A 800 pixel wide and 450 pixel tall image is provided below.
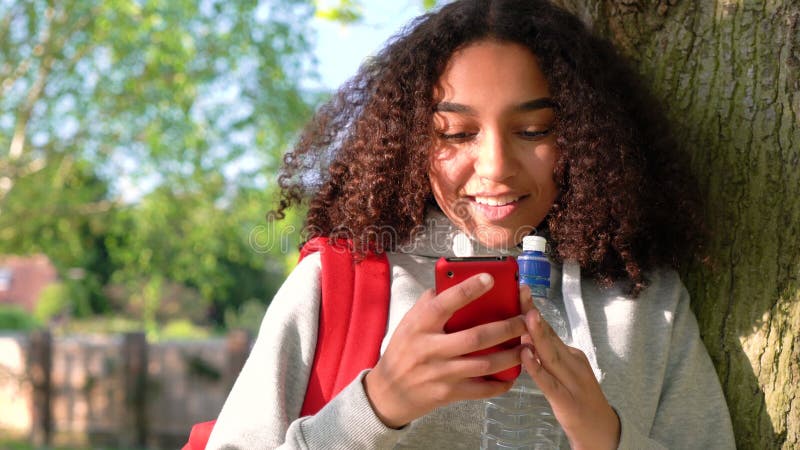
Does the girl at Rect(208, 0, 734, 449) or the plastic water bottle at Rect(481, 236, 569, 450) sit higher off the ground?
the girl at Rect(208, 0, 734, 449)

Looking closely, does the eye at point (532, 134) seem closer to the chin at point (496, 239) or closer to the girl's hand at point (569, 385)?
the chin at point (496, 239)

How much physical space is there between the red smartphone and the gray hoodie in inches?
13.4

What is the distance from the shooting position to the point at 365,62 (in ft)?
6.23

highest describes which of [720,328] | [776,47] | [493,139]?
[776,47]

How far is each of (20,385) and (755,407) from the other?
1137cm

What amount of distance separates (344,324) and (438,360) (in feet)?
1.19

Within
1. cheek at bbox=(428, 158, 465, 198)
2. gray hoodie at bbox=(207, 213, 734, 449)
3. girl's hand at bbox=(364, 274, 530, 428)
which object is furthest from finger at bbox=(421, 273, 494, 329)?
cheek at bbox=(428, 158, 465, 198)

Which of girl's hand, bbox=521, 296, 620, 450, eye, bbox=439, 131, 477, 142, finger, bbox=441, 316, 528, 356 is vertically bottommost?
girl's hand, bbox=521, 296, 620, 450

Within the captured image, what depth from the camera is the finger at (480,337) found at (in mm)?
1140

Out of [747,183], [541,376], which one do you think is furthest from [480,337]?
[747,183]

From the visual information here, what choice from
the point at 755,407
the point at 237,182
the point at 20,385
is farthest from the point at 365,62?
the point at 20,385

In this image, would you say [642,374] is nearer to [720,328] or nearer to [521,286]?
[720,328]

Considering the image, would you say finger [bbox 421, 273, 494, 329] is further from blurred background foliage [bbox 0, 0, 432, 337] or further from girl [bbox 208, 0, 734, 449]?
blurred background foliage [bbox 0, 0, 432, 337]

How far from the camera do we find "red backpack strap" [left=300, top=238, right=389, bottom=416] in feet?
4.84
